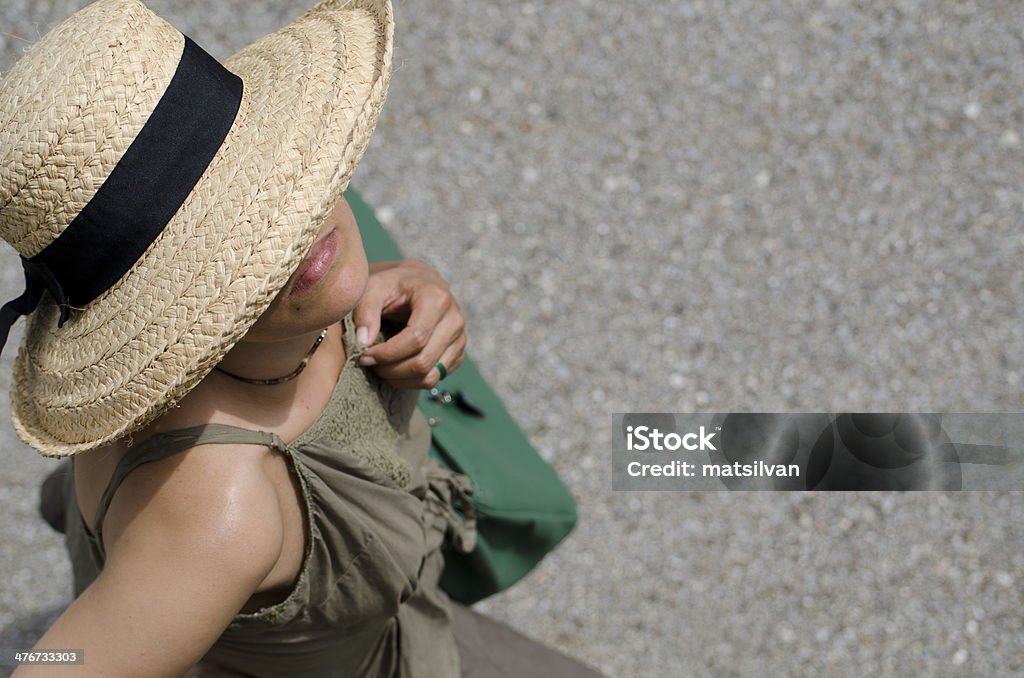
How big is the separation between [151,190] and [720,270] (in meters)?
2.47

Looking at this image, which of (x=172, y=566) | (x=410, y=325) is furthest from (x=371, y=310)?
(x=172, y=566)

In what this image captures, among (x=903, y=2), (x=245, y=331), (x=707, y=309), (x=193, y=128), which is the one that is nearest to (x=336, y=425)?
(x=245, y=331)

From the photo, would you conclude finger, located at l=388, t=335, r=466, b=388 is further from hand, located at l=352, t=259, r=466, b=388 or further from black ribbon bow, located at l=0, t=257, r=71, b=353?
black ribbon bow, located at l=0, t=257, r=71, b=353

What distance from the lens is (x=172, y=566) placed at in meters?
1.21

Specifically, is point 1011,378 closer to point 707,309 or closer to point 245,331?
point 707,309

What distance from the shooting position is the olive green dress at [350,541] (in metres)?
1.39

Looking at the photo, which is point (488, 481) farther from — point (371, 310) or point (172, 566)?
point (172, 566)

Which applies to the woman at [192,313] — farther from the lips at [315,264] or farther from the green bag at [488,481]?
the green bag at [488,481]

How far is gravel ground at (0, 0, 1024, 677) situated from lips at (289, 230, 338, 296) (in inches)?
75.5

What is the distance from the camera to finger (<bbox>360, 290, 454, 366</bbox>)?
5.12 ft

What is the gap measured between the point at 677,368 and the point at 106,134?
→ 2.36 metres

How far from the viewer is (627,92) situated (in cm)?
361

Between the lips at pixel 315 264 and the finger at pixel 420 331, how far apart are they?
292 millimetres

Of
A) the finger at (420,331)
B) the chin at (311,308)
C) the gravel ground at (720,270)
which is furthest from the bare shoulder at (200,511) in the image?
the gravel ground at (720,270)
